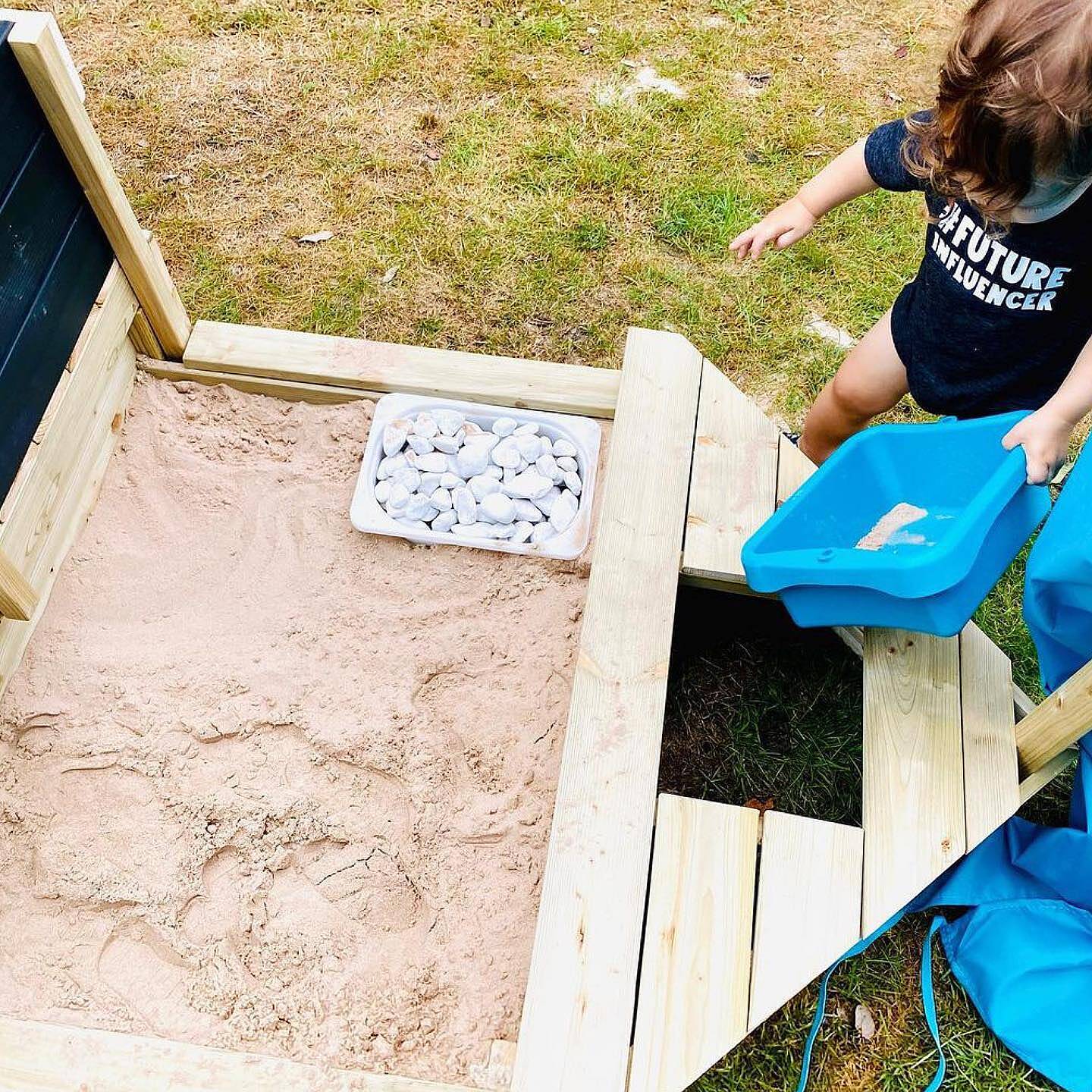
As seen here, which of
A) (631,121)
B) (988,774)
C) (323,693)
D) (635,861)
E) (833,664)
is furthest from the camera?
(631,121)

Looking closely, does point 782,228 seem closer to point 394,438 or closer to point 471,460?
point 471,460

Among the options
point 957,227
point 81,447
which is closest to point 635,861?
point 957,227

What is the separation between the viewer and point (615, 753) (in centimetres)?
163

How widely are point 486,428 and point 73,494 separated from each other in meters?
0.82

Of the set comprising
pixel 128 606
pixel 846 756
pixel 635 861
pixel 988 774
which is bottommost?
pixel 846 756

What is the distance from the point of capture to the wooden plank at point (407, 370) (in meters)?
2.12

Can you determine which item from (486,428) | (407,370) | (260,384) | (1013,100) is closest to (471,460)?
(486,428)

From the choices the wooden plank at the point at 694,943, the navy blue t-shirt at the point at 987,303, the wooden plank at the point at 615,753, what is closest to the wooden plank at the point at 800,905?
the wooden plank at the point at 694,943

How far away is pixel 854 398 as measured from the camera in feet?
6.73

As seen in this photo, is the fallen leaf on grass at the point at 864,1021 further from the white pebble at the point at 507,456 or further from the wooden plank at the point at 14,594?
the wooden plank at the point at 14,594

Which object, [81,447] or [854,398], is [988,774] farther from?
[81,447]

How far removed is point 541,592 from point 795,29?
227cm

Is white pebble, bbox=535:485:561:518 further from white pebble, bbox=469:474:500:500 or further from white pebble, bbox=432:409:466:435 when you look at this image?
white pebble, bbox=432:409:466:435

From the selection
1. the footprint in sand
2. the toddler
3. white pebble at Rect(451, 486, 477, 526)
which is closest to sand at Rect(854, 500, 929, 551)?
the toddler
